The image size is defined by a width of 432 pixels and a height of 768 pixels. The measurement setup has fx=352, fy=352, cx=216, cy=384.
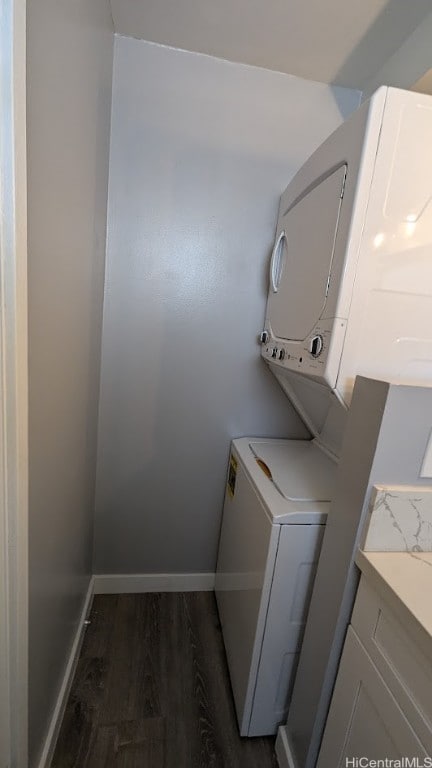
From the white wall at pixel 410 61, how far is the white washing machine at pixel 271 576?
5.66 feet

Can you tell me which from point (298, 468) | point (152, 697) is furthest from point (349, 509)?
point (152, 697)

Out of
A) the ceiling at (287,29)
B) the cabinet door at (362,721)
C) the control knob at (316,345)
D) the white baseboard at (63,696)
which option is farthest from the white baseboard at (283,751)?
the ceiling at (287,29)

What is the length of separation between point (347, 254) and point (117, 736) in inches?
77.2

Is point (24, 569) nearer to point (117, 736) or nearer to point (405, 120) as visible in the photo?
point (117, 736)

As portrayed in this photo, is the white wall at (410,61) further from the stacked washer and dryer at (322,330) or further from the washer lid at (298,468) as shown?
the washer lid at (298,468)

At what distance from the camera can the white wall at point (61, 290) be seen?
2.81ft

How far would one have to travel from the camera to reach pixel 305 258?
1313 millimetres

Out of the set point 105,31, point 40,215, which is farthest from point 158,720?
point 105,31

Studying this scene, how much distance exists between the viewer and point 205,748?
1388 mm

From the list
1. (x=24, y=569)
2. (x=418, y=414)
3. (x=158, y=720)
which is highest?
(x=418, y=414)

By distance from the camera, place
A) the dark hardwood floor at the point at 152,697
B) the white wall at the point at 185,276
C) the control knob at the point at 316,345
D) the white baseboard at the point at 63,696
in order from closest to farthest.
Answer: the control knob at the point at 316,345
the white baseboard at the point at 63,696
the dark hardwood floor at the point at 152,697
the white wall at the point at 185,276

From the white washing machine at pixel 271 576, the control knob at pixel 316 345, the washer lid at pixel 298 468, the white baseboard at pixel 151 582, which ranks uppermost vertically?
the control knob at pixel 316 345

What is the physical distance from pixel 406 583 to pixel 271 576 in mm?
528

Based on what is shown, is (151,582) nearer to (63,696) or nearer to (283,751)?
(63,696)
